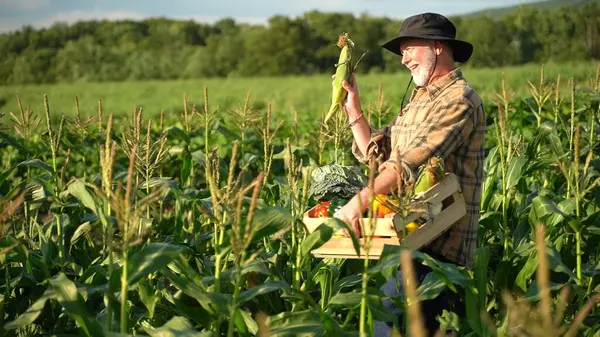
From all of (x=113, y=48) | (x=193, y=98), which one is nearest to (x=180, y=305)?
(x=193, y=98)

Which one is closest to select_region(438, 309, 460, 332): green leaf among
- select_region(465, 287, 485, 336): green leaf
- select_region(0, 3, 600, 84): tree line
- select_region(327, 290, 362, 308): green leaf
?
select_region(465, 287, 485, 336): green leaf

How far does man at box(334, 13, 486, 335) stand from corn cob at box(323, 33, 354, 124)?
1.8 inches

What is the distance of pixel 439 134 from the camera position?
383 centimetres

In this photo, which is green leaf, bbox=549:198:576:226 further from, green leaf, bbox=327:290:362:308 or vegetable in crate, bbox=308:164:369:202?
green leaf, bbox=327:290:362:308

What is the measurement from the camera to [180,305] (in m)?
3.69

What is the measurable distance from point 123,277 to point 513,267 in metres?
2.80

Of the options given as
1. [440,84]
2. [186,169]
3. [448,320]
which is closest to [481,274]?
[448,320]

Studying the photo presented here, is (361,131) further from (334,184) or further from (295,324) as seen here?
(295,324)

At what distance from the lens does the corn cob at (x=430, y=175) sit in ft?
12.2

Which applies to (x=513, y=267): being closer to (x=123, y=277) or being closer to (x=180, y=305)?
(x=180, y=305)

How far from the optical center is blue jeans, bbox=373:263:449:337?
394cm

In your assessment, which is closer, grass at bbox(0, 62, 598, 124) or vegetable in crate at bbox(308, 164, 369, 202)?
vegetable in crate at bbox(308, 164, 369, 202)

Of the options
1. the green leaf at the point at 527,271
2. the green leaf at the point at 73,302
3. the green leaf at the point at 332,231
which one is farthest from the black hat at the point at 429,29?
the green leaf at the point at 73,302

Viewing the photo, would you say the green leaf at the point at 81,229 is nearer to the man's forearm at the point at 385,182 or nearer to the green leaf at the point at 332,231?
the green leaf at the point at 332,231
